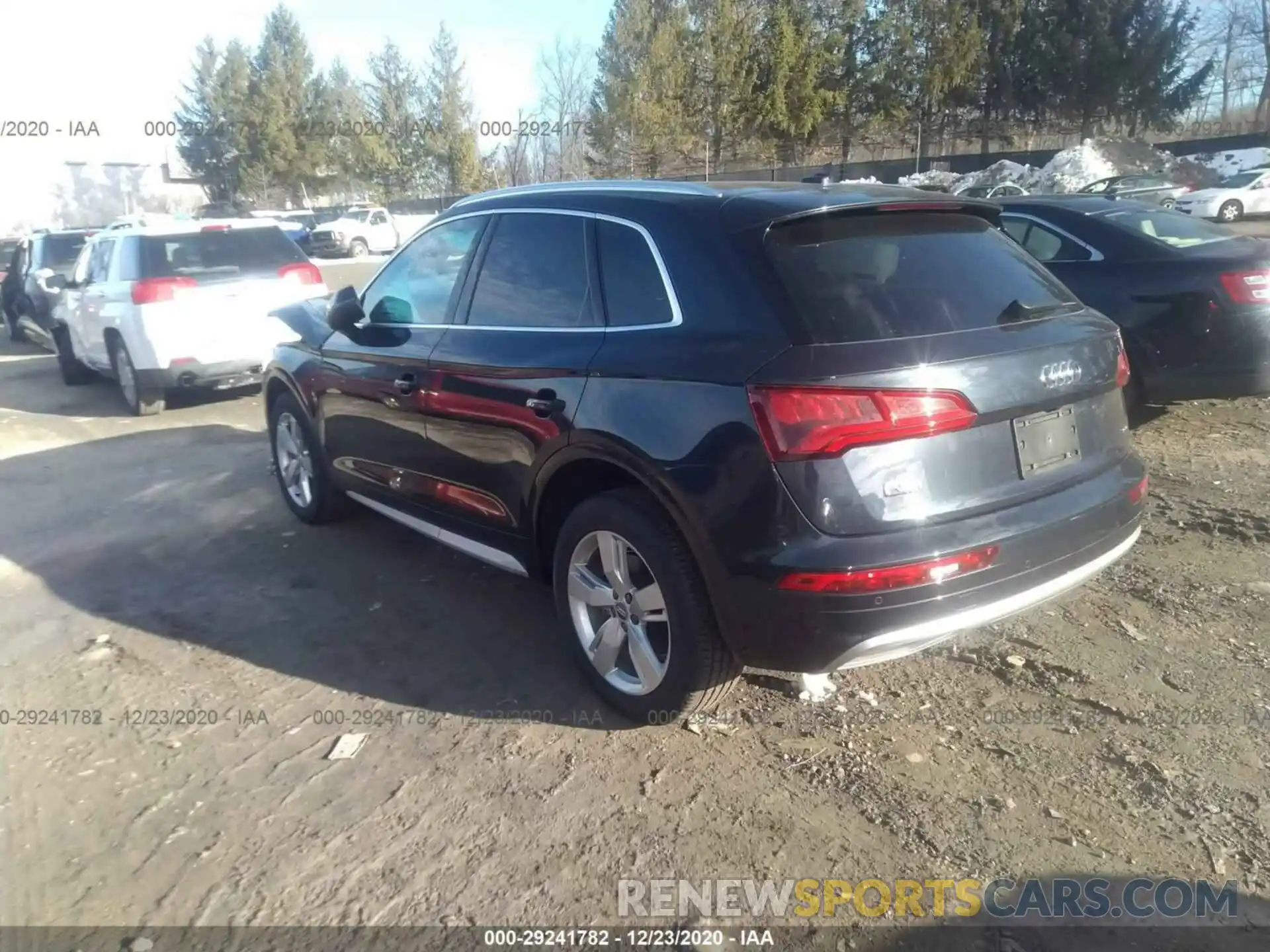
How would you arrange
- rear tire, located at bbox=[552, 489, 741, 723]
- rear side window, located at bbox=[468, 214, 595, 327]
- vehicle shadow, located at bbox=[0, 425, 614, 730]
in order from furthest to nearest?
vehicle shadow, located at bbox=[0, 425, 614, 730], rear side window, located at bbox=[468, 214, 595, 327], rear tire, located at bbox=[552, 489, 741, 723]

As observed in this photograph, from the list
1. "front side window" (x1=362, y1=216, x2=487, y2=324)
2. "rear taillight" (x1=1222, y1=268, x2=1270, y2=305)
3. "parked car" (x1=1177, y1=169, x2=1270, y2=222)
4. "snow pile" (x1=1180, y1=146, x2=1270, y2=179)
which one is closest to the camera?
"front side window" (x1=362, y1=216, x2=487, y2=324)

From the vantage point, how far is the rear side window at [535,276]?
11.8ft

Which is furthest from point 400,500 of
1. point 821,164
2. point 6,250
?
point 821,164

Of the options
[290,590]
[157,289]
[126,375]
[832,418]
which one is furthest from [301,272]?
[832,418]

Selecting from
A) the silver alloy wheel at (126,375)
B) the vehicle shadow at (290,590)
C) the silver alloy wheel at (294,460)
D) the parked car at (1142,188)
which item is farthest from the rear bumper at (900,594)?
the parked car at (1142,188)

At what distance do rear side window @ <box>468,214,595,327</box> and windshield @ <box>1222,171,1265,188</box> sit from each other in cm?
2929

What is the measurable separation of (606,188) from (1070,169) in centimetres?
3584

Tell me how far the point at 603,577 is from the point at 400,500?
4.88ft

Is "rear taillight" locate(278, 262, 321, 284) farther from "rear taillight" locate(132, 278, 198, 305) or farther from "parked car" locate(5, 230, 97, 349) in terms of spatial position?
"parked car" locate(5, 230, 97, 349)

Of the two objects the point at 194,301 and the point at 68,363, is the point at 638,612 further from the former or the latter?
the point at 68,363

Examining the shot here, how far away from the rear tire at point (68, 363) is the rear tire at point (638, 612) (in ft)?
31.9

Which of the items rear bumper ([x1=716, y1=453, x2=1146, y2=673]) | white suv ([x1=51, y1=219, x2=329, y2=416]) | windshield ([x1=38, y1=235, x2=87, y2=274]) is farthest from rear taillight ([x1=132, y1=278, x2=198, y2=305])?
windshield ([x1=38, y1=235, x2=87, y2=274])

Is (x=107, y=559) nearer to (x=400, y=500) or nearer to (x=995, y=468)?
(x=400, y=500)

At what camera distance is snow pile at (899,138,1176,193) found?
33.4 metres
